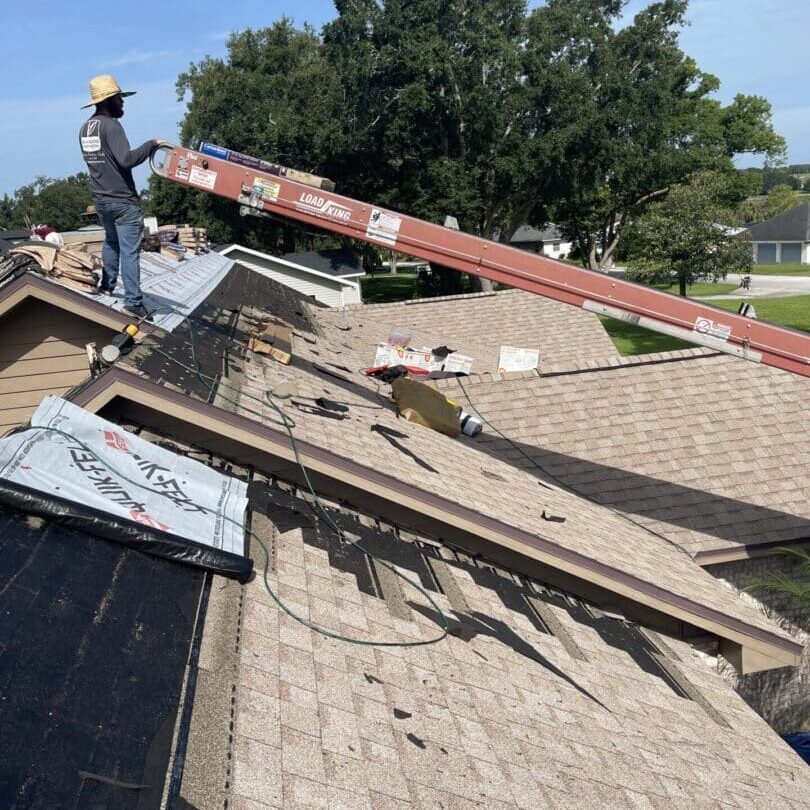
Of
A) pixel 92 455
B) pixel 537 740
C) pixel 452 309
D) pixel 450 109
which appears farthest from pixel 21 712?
pixel 450 109

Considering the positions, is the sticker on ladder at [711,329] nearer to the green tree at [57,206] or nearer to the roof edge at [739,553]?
the roof edge at [739,553]

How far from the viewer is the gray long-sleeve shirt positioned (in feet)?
25.2

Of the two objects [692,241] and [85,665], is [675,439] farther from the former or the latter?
[692,241]

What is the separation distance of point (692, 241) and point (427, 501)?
28716 mm

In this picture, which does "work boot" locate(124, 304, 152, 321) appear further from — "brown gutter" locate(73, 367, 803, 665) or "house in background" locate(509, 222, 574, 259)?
"house in background" locate(509, 222, 574, 259)

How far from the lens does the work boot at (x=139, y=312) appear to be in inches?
316

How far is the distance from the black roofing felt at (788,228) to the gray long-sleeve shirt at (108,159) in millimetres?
79231

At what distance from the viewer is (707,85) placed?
80625 millimetres

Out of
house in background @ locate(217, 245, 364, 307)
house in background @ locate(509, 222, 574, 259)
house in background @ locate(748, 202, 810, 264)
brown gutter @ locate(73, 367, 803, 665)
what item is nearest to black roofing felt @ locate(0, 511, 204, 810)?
brown gutter @ locate(73, 367, 803, 665)

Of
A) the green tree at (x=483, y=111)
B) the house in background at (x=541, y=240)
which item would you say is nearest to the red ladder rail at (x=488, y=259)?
the green tree at (x=483, y=111)

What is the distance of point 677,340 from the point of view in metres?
30.7

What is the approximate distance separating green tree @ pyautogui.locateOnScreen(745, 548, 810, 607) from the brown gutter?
3.29 meters

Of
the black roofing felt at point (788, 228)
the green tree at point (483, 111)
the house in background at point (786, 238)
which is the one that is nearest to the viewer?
the green tree at point (483, 111)

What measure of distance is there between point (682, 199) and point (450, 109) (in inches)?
515
